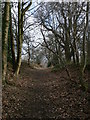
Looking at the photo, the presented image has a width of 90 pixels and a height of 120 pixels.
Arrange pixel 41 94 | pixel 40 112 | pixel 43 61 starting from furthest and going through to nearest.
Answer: pixel 43 61
pixel 41 94
pixel 40 112

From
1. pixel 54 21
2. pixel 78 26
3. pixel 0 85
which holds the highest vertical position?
pixel 54 21

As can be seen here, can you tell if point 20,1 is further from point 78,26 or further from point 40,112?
point 40,112

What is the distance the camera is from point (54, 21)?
40.8 ft

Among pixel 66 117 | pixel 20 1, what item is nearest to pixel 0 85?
pixel 66 117

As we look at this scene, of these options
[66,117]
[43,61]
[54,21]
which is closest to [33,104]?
[66,117]

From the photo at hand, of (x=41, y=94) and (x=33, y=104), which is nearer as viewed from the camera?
(x=33, y=104)

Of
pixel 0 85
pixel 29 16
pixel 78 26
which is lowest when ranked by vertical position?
pixel 0 85

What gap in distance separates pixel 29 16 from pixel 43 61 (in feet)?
85.4

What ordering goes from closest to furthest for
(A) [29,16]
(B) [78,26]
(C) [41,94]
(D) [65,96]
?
(D) [65,96]
(C) [41,94]
(B) [78,26]
(A) [29,16]

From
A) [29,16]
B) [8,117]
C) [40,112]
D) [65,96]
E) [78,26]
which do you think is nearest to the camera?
[8,117]

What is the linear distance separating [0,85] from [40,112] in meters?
2.92

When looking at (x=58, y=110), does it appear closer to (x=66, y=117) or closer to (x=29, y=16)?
(x=66, y=117)

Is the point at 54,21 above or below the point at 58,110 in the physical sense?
above

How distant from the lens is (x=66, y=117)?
5.98 metres
